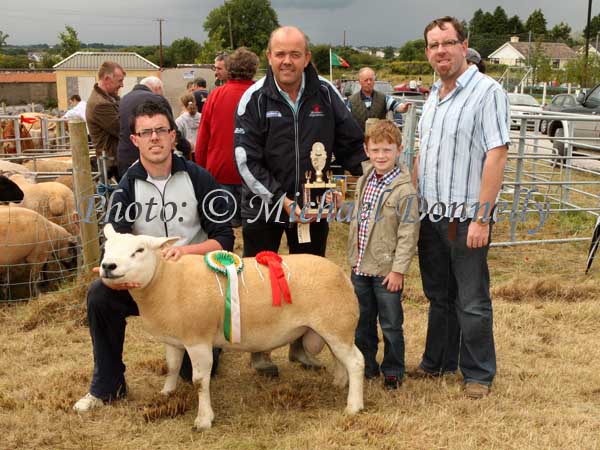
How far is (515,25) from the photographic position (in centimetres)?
10762

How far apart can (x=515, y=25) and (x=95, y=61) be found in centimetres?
7860

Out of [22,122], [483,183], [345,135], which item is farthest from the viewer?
[22,122]

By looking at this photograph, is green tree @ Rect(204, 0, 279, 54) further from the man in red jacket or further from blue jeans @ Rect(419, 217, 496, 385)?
blue jeans @ Rect(419, 217, 496, 385)

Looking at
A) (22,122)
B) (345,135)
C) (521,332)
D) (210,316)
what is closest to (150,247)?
(210,316)

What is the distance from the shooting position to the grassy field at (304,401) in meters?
3.28

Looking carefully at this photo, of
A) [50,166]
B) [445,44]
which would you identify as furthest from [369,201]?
[50,166]

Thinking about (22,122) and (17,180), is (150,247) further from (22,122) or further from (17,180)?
(22,122)

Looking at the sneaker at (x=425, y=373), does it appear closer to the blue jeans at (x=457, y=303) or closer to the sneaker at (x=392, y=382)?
the blue jeans at (x=457, y=303)

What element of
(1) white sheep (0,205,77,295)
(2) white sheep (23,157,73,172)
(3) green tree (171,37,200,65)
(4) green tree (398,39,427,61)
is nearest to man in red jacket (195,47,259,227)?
(1) white sheep (0,205,77,295)

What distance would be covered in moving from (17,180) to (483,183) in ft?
20.3

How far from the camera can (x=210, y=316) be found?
3.35 m

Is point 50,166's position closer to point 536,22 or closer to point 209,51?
point 209,51

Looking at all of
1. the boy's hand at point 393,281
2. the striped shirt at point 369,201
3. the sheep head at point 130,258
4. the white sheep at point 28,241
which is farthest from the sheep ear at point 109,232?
the white sheep at point 28,241

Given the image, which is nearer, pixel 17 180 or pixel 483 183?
pixel 483 183
